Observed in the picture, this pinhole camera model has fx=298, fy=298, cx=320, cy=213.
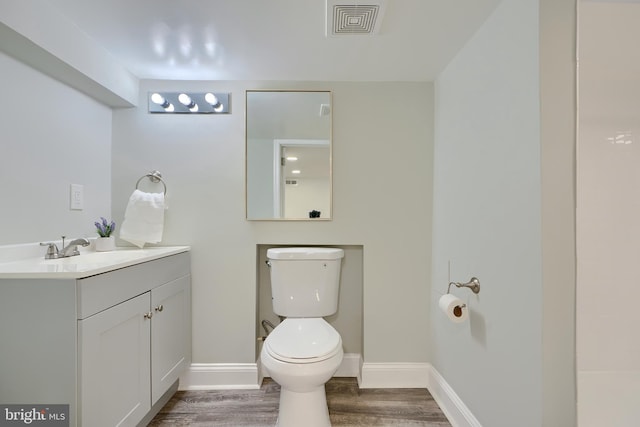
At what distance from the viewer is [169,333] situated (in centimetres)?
160

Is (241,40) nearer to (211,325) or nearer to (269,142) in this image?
(269,142)

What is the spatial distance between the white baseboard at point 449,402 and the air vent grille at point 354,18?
1.82m

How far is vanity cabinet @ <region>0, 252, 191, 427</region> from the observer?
997 mm

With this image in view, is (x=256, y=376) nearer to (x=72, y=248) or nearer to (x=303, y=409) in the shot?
(x=303, y=409)

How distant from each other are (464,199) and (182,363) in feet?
5.94

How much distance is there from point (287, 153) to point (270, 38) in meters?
0.64

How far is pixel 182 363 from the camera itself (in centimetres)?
174

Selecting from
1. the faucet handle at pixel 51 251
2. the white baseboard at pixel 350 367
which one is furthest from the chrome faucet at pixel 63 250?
the white baseboard at pixel 350 367

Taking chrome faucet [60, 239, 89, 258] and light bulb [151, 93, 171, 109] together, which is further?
light bulb [151, 93, 171, 109]

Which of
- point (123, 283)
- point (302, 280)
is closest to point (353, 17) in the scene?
point (302, 280)

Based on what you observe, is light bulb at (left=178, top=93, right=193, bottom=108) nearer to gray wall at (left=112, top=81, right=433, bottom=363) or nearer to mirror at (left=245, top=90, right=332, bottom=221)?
gray wall at (left=112, top=81, right=433, bottom=363)

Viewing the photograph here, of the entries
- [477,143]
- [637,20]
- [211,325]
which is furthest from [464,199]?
[211,325]

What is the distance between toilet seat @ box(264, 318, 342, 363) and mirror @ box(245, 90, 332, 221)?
651mm

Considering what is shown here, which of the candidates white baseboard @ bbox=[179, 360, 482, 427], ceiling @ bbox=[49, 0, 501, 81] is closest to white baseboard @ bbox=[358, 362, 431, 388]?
white baseboard @ bbox=[179, 360, 482, 427]
